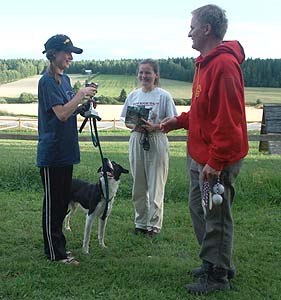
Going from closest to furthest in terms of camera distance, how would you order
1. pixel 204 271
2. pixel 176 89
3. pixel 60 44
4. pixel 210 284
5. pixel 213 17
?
pixel 213 17, pixel 210 284, pixel 204 271, pixel 60 44, pixel 176 89

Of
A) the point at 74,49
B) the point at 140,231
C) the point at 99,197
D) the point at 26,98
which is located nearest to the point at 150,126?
the point at 99,197

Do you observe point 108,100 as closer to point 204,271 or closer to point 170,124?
point 170,124

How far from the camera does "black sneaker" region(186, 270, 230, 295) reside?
4.21 metres

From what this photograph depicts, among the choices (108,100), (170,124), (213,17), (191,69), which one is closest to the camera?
(213,17)

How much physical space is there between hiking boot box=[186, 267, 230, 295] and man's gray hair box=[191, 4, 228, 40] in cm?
196

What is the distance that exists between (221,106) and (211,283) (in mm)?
1531

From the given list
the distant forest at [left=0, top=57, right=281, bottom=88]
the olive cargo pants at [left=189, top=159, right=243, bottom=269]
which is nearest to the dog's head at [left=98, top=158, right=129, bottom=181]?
the olive cargo pants at [left=189, top=159, right=243, bottom=269]

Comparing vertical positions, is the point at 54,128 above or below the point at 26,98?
above

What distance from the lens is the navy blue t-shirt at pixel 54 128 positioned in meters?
4.49

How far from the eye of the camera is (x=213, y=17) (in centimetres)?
384

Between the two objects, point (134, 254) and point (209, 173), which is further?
point (134, 254)

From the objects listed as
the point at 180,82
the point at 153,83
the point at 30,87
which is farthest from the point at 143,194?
the point at 30,87

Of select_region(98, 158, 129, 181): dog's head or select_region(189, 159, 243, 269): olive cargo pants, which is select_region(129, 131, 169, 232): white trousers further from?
select_region(189, 159, 243, 269): olive cargo pants

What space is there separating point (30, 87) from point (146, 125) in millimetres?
35559
